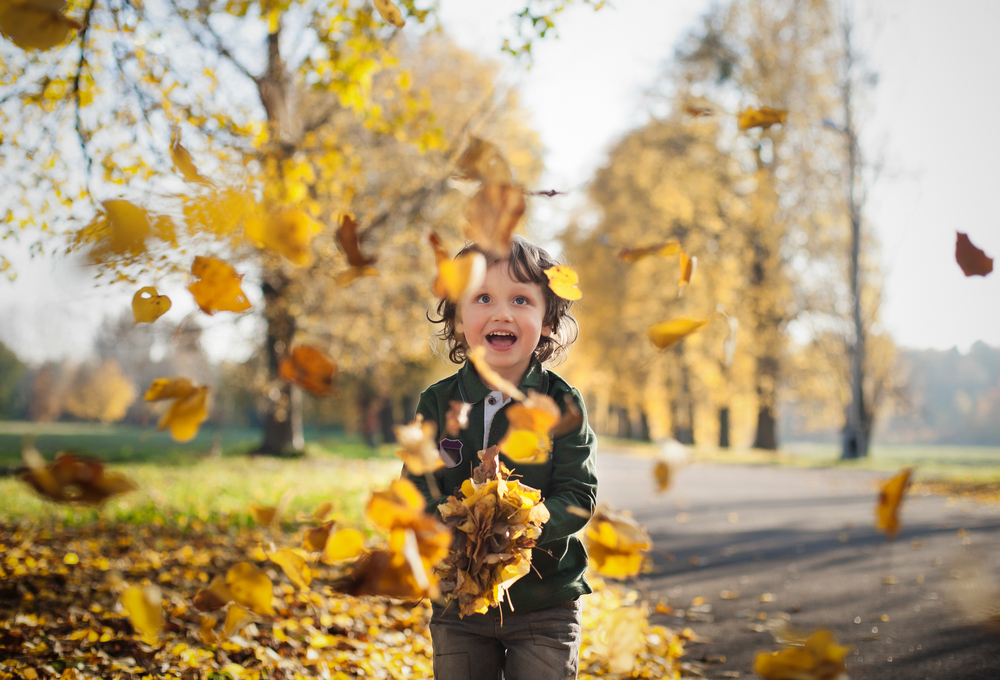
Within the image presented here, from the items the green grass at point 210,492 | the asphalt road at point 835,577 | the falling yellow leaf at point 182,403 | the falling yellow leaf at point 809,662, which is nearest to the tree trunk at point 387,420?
the green grass at point 210,492

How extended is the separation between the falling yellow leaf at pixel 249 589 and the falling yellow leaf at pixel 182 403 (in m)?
0.39

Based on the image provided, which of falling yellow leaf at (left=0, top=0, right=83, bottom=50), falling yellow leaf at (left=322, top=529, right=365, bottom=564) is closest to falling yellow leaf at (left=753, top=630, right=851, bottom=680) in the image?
falling yellow leaf at (left=322, top=529, right=365, bottom=564)

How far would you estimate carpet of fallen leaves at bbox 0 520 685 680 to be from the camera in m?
2.60

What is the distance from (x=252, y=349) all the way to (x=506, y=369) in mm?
12396

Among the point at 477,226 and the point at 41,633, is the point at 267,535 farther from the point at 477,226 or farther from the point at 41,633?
the point at 477,226

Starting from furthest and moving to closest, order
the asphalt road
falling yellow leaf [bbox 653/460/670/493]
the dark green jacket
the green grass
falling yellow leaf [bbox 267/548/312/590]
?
the green grass → the asphalt road → the dark green jacket → falling yellow leaf [bbox 267/548/312/590] → falling yellow leaf [bbox 653/460/670/493]

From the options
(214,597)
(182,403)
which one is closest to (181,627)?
(214,597)

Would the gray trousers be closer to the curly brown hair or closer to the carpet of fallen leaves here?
the carpet of fallen leaves

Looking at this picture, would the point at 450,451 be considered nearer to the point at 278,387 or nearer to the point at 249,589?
the point at 249,589

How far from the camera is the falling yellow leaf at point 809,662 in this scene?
4.21 feet

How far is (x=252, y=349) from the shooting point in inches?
518

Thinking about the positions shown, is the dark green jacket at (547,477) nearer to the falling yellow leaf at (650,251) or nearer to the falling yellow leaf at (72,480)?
the falling yellow leaf at (650,251)

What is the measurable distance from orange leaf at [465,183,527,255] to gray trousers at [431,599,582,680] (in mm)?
1195

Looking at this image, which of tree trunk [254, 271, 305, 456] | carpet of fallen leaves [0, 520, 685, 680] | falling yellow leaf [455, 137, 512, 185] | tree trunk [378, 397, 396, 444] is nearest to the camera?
falling yellow leaf [455, 137, 512, 185]
